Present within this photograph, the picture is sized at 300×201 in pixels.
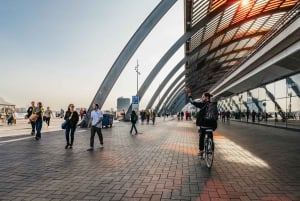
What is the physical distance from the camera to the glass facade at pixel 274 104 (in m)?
20.2

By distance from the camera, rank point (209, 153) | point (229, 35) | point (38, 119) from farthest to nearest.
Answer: point (229, 35) → point (38, 119) → point (209, 153)

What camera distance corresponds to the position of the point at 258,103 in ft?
98.1

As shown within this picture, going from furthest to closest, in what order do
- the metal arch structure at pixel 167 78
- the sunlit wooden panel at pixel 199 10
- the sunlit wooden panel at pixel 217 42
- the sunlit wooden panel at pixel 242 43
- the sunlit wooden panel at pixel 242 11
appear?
the sunlit wooden panel at pixel 242 43 → the metal arch structure at pixel 167 78 → the sunlit wooden panel at pixel 217 42 → the sunlit wooden panel at pixel 242 11 → the sunlit wooden panel at pixel 199 10

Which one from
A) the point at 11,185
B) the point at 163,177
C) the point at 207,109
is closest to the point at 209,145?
the point at 207,109

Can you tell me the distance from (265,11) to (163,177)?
26791 millimetres

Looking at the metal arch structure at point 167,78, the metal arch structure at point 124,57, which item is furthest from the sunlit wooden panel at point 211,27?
the metal arch structure at point 124,57

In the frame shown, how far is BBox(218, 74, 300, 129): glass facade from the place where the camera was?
796 inches

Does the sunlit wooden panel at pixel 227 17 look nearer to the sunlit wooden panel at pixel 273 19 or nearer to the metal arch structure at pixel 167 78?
the sunlit wooden panel at pixel 273 19

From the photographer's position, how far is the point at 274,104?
2484 cm

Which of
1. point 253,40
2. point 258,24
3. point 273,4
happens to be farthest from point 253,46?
point 253,40

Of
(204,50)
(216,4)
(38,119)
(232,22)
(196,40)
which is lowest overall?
(38,119)

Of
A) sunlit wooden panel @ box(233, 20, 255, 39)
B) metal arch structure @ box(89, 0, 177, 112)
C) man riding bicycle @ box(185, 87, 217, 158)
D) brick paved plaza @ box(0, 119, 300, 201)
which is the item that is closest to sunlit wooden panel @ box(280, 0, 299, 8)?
sunlit wooden panel @ box(233, 20, 255, 39)

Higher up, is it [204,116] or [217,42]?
[217,42]

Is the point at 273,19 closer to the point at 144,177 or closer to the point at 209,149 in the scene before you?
the point at 209,149
